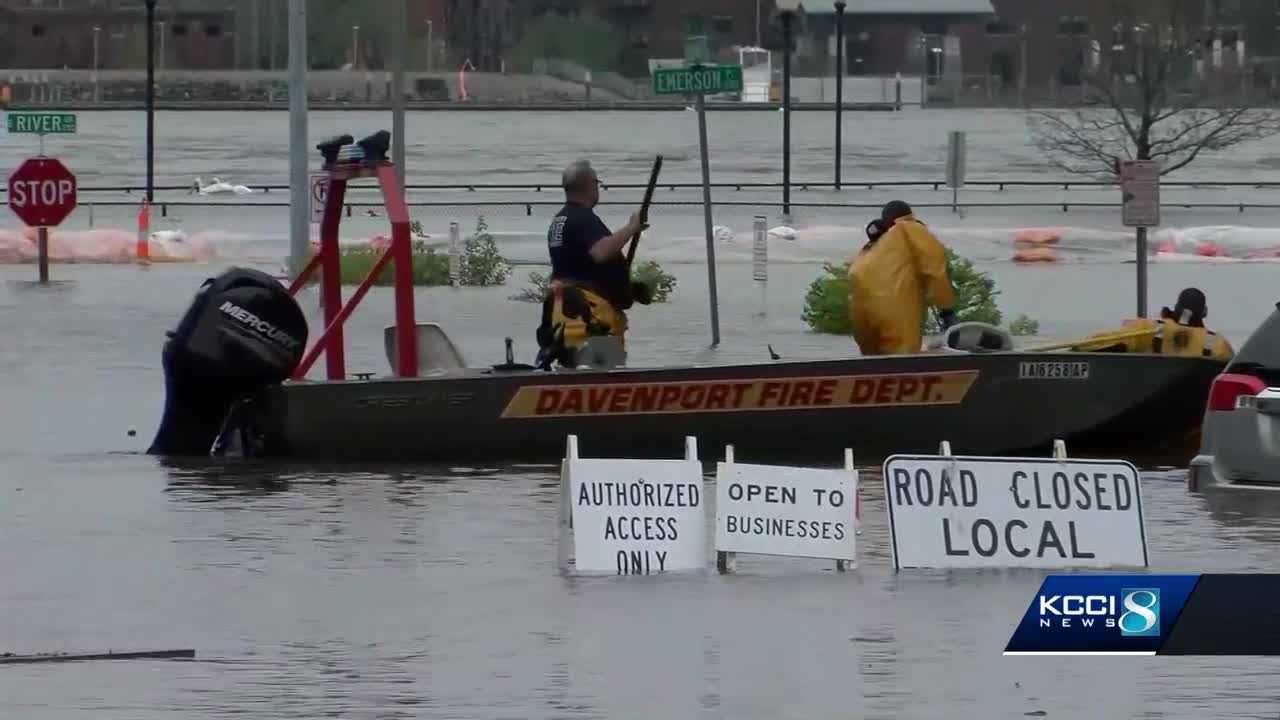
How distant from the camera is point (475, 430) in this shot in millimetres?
16125

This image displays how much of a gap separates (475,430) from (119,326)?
1054 centimetres

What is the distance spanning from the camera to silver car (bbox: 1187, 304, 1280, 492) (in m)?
12.9

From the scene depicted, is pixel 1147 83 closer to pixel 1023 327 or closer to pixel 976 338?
pixel 1023 327

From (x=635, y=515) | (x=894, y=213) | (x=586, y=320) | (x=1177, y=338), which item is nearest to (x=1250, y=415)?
(x=635, y=515)

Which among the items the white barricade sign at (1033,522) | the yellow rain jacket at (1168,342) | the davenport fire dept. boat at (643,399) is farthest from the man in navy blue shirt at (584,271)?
the white barricade sign at (1033,522)

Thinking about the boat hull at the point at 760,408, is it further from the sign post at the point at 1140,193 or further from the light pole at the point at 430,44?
the light pole at the point at 430,44

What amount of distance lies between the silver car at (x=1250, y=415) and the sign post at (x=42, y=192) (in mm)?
20005

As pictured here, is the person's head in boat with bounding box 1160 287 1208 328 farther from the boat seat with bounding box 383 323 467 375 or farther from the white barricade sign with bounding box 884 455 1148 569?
the white barricade sign with bounding box 884 455 1148 569

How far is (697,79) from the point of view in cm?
2177

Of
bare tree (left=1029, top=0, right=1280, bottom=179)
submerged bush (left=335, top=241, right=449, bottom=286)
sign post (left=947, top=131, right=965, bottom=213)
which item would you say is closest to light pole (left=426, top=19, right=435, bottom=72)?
bare tree (left=1029, top=0, right=1280, bottom=179)

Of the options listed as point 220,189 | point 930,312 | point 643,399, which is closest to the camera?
point 643,399

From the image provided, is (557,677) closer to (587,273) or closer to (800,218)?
(587,273)

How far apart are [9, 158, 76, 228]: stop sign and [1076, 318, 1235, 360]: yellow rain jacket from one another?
17022 mm

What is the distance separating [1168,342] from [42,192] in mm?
17852
